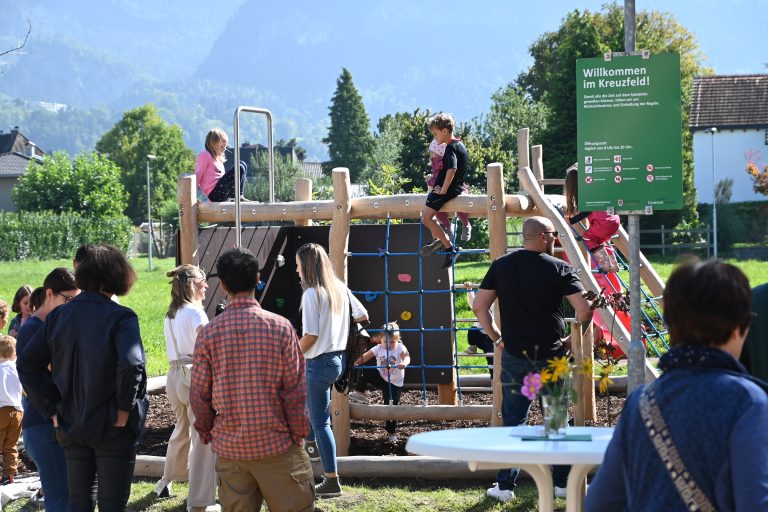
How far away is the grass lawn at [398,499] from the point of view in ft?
22.5

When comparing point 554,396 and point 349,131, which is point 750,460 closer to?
point 554,396

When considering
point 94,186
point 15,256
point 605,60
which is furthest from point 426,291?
point 94,186

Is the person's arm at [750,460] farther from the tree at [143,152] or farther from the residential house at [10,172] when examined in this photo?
the tree at [143,152]

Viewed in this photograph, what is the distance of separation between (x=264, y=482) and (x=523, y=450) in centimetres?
143

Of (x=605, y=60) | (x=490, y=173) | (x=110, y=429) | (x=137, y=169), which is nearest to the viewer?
(x=110, y=429)

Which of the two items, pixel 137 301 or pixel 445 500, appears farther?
pixel 137 301

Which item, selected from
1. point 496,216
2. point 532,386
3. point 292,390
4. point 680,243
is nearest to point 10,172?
point 680,243

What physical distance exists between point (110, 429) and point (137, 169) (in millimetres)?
92248

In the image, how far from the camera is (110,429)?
4.91m

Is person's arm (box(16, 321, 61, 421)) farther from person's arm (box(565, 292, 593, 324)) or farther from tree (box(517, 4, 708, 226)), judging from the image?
tree (box(517, 4, 708, 226))

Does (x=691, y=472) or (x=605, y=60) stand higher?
(x=605, y=60)

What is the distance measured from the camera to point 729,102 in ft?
172

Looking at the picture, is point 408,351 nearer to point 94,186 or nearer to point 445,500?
point 445,500

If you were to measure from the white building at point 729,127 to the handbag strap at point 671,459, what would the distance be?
51.3 meters
